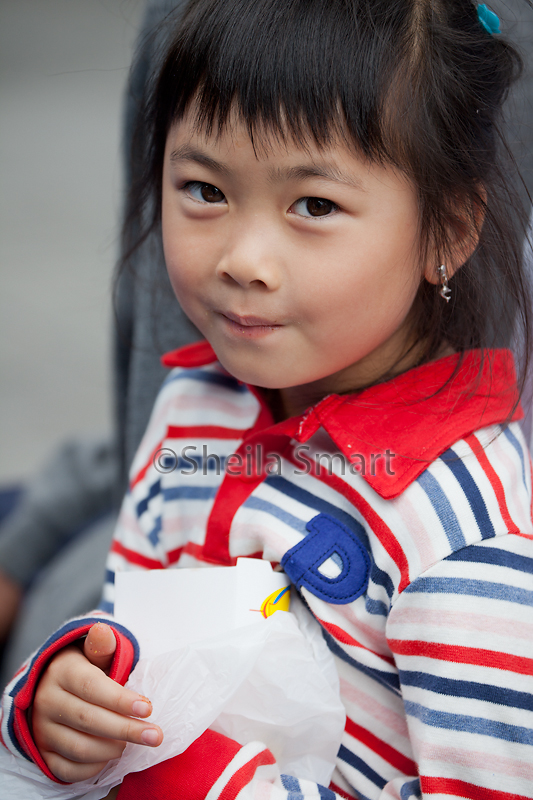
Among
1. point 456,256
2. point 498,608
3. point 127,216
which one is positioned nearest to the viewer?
point 498,608

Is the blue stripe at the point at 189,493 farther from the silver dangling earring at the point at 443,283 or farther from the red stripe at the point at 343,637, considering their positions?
the silver dangling earring at the point at 443,283

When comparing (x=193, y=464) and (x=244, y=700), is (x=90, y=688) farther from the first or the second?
(x=193, y=464)

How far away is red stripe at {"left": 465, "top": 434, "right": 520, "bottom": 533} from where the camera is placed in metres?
0.63

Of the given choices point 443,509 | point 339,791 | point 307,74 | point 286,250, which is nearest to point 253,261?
point 286,250

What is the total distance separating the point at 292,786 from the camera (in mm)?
640

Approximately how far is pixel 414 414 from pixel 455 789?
1.00 ft

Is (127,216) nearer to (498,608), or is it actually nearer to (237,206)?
(237,206)

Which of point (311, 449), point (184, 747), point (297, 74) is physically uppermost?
point (297, 74)

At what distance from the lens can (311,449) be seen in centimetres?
75

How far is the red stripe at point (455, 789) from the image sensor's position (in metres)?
0.58

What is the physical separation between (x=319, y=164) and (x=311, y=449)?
274mm

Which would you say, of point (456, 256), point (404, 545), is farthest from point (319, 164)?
point (404, 545)

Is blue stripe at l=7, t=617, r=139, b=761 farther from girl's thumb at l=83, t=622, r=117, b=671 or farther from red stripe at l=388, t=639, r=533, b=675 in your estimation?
red stripe at l=388, t=639, r=533, b=675

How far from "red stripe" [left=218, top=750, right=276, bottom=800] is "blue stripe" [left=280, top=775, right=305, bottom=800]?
2 cm
